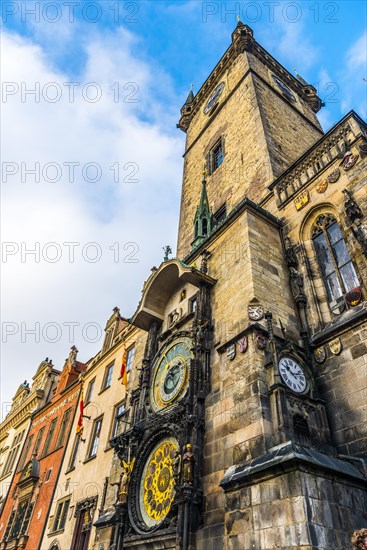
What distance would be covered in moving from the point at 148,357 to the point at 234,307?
3.86 m

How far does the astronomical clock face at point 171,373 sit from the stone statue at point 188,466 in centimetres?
176

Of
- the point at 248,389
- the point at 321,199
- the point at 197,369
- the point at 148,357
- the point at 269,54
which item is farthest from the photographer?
the point at 269,54

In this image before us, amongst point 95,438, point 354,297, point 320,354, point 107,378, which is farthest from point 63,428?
point 354,297

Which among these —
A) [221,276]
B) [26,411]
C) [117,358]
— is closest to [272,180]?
[221,276]

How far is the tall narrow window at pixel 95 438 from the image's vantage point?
18.0 metres

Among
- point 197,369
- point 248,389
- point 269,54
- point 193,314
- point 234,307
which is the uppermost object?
point 269,54

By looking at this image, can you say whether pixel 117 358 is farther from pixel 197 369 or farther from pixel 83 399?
pixel 197 369

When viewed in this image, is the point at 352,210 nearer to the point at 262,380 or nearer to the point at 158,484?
the point at 262,380

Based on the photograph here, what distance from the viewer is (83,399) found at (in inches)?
874

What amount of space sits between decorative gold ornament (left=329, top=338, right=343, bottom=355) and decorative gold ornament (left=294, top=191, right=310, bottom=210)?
15.3ft

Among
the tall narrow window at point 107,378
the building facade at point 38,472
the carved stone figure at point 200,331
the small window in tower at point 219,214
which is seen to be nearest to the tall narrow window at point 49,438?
the building facade at point 38,472

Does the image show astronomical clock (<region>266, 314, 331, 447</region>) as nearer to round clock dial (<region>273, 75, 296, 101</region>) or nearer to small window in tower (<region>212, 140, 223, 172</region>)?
small window in tower (<region>212, 140, 223, 172</region>)

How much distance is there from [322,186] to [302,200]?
0.78 metres

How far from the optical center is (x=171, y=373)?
10.9 m
